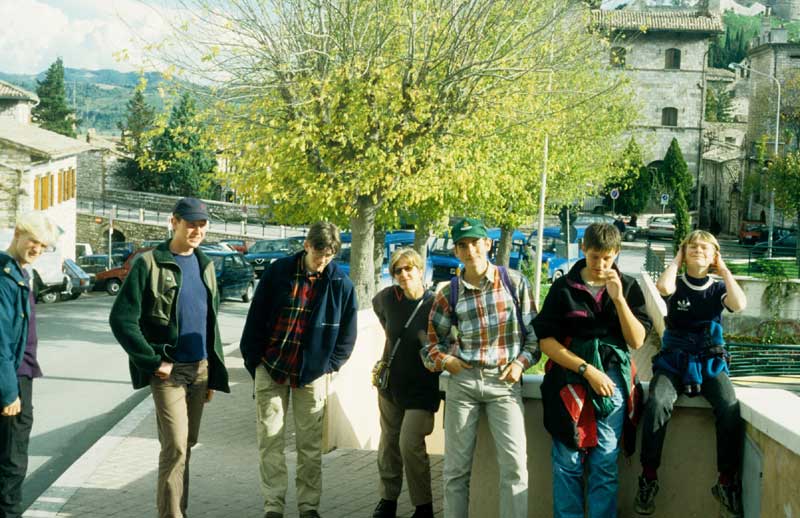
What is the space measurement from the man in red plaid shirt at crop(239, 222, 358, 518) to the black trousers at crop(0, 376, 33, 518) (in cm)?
132

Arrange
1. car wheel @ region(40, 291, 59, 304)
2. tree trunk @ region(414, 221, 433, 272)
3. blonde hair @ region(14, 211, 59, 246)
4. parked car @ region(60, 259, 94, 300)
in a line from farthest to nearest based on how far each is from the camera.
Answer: parked car @ region(60, 259, 94, 300) < car wheel @ region(40, 291, 59, 304) < tree trunk @ region(414, 221, 433, 272) < blonde hair @ region(14, 211, 59, 246)

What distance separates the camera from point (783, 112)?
63.3m

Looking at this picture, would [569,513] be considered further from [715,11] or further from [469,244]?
[715,11]

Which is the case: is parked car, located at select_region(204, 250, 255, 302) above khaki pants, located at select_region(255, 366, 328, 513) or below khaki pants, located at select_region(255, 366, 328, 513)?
below

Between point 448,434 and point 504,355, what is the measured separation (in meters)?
0.55

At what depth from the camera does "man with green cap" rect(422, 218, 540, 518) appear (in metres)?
5.89

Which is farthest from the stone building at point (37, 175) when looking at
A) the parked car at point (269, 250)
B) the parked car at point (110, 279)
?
the parked car at point (269, 250)

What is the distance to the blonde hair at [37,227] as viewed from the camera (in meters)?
5.99

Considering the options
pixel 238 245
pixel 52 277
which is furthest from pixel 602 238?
pixel 238 245

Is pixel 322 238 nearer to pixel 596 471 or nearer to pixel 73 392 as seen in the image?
pixel 596 471

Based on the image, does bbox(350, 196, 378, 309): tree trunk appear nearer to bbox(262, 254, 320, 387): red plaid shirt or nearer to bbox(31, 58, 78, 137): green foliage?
bbox(262, 254, 320, 387): red plaid shirt

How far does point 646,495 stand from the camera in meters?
5.79

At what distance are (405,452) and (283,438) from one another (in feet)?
2.53

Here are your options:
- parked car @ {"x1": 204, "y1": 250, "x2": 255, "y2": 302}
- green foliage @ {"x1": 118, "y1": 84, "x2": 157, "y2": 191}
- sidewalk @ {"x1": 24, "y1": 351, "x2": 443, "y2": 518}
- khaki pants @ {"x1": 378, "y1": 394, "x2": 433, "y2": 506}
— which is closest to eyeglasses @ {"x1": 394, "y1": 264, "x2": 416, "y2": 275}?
khaki pants @ {"x1": 378, "y1": 394, "x2": 433, "y2": 506}
